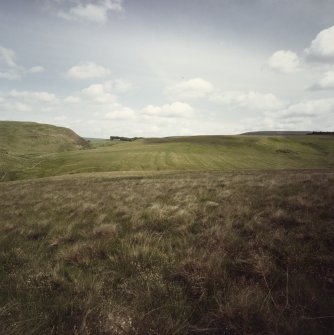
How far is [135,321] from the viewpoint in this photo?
3027 mm

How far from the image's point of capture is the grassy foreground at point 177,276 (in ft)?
9.88

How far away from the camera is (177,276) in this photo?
13.5 ft

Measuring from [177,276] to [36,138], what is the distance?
179m

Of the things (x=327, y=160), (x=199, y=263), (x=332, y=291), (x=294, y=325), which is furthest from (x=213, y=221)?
(x=327, y=160)

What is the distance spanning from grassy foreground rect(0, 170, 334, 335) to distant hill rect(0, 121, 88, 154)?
151 m

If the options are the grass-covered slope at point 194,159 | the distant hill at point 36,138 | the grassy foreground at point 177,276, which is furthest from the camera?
the distant hill at point 36,138

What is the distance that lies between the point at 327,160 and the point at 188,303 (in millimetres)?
83042

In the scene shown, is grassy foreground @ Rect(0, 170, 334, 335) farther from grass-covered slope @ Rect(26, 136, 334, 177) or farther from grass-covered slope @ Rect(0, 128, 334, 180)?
grass-covered slope @ Rect(0, 128, 334, 180)

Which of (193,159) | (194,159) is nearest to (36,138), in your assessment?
(193,159)

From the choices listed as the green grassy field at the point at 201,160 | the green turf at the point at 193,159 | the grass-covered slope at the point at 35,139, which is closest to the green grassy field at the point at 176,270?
the green grassy field at the point at 201,160

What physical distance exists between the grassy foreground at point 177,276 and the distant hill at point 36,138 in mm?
151047

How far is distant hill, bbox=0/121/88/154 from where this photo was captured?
14738 cm

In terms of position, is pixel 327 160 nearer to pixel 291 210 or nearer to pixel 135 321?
pixel 291 210

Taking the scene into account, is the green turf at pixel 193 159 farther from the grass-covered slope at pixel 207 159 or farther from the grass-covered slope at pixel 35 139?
the grass-covered slope at pixel 35 139
